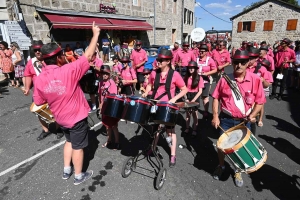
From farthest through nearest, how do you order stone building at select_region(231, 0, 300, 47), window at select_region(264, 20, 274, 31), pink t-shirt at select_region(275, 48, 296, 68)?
window at select_region(264, 20, 274, 31) → stone building at select_region(231, 0, 300, 47) → pink t-shirt at select_region(275, 48, 296, 68)

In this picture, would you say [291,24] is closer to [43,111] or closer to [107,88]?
[107,88]

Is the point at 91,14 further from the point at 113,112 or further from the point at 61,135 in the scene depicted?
the point at 113,112

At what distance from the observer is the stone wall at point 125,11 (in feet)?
31.0

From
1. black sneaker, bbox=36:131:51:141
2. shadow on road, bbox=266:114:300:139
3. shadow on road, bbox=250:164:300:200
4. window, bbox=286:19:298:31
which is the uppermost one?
window, bbox=286:19:298:31

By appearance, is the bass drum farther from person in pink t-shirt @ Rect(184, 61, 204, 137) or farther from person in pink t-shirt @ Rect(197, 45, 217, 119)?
person in pink t-shirt @ Rect(197, 45, 217, 119)

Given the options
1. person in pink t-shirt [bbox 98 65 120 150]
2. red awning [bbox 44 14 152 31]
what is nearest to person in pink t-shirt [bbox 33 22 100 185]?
person in pink t-shirt [bbox 98 65 120 150]

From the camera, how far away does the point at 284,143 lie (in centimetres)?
441

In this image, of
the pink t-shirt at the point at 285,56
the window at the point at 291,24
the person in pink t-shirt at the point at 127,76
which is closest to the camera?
the person in pink t-shirt at the point at 127,76

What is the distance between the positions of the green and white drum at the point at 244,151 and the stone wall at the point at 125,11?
10.3 metres

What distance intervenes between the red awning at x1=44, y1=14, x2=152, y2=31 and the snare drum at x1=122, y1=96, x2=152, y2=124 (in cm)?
878

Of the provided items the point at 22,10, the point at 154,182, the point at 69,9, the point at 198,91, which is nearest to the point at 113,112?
the point at 154,182

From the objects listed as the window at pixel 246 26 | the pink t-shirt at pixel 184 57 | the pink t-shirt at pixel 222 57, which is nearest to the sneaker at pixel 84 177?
the pink t-shirt at pixel 184 57

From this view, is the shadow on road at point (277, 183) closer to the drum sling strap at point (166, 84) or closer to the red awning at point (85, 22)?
the drum sling strap at point (166, 84)

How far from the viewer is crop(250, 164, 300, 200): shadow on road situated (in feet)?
9.81
